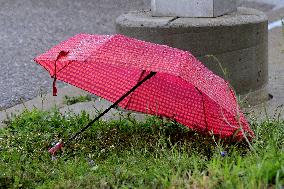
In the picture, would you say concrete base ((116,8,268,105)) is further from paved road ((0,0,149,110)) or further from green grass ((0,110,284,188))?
paved road ((0,0,149,110))

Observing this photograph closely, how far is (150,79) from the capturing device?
16.4 ft

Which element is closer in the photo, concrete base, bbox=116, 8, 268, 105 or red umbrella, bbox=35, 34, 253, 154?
red umbrella, bbox=35, 34, 253, 154

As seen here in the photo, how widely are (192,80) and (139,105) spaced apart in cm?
91

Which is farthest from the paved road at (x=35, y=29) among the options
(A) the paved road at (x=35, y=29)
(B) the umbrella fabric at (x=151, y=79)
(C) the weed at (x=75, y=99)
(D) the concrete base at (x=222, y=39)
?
(B) the umbrella fabric at (x=151, y=79)

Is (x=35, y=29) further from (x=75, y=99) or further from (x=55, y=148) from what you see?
(x=55, y=148)

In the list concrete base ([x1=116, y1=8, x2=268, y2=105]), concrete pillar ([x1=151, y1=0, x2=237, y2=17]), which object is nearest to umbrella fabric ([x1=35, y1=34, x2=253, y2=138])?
concrete base ([x1=116, y1=8, x2=268, y2=105])

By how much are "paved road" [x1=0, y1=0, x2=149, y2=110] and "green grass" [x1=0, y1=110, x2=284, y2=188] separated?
1543 millimetres

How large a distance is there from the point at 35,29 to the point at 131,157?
6.34 metres

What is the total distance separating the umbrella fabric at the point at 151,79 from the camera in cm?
421

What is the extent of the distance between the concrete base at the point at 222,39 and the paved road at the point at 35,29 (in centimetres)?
145

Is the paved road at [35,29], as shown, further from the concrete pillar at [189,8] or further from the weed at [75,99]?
the concrete pillar at [189,8]

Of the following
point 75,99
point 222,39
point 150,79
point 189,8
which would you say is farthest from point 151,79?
point 75,99

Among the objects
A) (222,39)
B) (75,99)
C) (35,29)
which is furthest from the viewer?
(35,29)

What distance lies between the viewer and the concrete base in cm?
600
